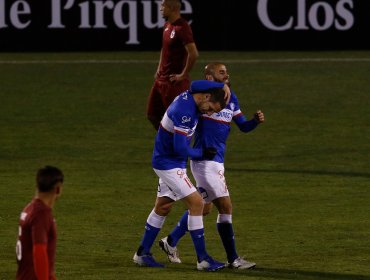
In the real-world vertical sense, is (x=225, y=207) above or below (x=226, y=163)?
above

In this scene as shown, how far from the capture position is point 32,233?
830 centimetres

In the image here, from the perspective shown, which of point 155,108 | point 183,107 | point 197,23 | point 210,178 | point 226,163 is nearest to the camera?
point 183,107

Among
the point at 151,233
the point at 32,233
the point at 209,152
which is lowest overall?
the point at 151,233

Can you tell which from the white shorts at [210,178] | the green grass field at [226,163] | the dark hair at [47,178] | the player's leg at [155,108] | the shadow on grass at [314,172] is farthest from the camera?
the shadow on grass at [314,172]

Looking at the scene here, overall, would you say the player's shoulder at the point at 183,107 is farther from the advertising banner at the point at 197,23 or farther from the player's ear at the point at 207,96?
the advertising banner at the point at 197,23

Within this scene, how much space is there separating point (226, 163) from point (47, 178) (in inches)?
460

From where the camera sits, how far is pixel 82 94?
26672 millimetres

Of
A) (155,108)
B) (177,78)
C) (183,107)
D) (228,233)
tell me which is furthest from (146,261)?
(155,108)

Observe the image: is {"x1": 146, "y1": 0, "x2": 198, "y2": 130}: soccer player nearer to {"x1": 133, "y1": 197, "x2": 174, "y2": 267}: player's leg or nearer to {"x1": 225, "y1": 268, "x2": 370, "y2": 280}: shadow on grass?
{"x1": 133, "y1": 197, "x2": 174, "y2": 267}: player's leg

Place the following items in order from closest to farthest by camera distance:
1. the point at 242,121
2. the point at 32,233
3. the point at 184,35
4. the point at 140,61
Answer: the point at 32,233, the point at 242,121, the point at 184,35, the point at 140,61

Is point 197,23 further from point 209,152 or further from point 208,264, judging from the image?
point 209,152

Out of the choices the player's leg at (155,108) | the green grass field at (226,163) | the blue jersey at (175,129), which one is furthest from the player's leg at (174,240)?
the player's leg at (155,108)

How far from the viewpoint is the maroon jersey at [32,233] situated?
327 inches

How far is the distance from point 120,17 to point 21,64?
2600 mm
